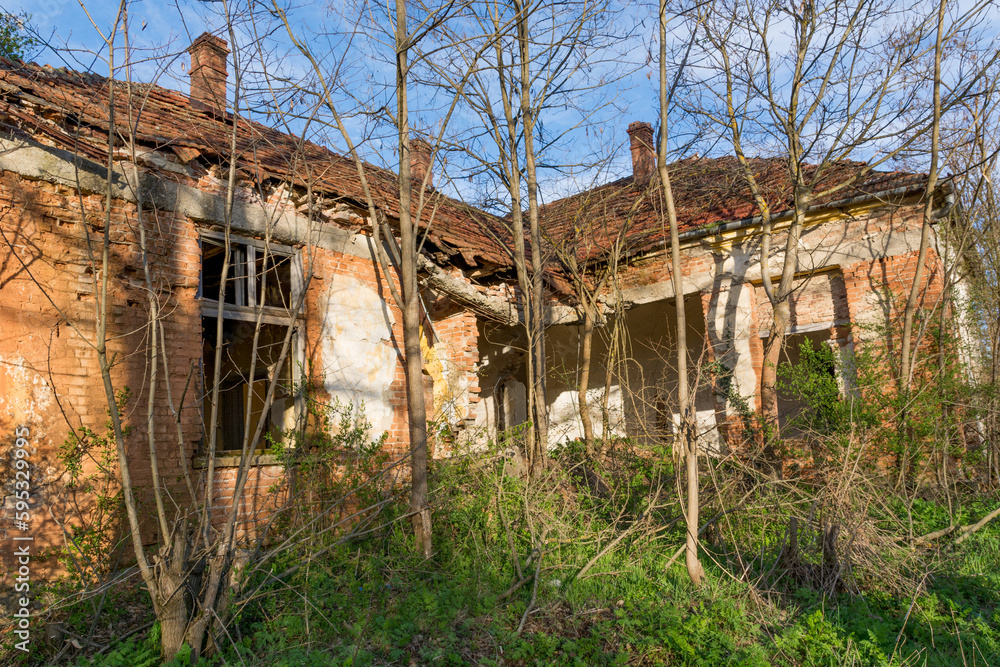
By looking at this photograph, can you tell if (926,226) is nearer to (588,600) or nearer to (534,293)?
(534,293)

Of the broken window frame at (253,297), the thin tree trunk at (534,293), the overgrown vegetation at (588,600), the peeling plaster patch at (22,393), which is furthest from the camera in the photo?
the thin tree trunk at (534,293)

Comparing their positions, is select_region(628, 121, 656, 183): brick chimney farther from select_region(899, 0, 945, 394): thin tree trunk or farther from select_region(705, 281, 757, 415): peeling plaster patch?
select_region(899, 0, 945, 394): thin tree trunk

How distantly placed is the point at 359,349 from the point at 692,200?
6271 millimetres

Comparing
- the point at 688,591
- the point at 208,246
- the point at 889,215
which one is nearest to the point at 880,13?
the point at 889,215

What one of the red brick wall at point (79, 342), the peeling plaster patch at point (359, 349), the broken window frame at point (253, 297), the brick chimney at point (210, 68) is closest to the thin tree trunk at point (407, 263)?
the peeling plaster patch at point (359, 349)

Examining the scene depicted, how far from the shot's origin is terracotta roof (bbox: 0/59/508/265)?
5137 mm

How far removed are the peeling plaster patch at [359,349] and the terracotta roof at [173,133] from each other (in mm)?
1032

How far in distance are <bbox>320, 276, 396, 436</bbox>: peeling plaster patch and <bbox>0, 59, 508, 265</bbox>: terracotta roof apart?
1.03 m

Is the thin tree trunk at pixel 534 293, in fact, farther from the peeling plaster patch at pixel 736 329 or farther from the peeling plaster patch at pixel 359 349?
the peeling plaster patch at pixel 736 329

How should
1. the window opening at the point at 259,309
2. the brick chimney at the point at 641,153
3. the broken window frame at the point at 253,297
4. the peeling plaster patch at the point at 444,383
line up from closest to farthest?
the broken window frame at the point at 253,297
the window opening at the point at 259,309
the peeling plaster patch at the point at 444,383
the brick chimney at the point at 641,153

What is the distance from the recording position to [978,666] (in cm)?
407

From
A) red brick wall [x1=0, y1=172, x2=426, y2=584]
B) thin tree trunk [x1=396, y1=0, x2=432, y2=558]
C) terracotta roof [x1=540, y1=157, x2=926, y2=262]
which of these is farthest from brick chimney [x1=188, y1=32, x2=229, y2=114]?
terracotta roof [x1=540, y1=157, x2=926, y2=262]

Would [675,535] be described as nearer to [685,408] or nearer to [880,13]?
[685,408]

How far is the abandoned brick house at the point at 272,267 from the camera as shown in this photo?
4.96m
